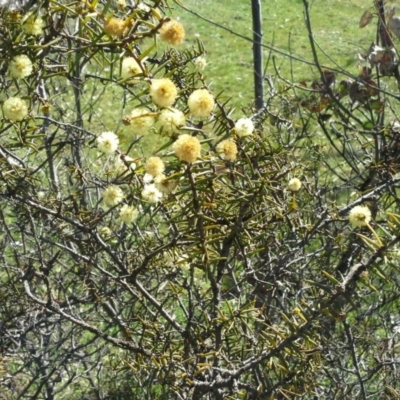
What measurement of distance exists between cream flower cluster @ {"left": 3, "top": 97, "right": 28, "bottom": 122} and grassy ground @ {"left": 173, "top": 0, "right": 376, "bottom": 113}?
23.9ft

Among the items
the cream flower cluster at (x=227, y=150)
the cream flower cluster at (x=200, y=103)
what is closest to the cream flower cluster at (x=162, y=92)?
the cream flower cluster at (x=200, y=103)

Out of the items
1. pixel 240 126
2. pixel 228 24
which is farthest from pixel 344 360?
pixel 228 24

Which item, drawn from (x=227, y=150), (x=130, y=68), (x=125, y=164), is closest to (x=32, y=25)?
(x=130, y=68)

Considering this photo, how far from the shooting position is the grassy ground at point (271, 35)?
9.48 metres

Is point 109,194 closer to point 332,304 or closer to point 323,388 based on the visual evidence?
point 332,304

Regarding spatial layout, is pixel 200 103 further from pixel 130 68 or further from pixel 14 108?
pixel 14 108

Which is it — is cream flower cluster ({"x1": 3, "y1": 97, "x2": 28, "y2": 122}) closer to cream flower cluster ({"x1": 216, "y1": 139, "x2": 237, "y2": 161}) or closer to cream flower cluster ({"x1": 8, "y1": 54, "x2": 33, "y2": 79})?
cream flower cluster ({"x1": 8, "y1": 54, "x2": 33, "y2": 79})

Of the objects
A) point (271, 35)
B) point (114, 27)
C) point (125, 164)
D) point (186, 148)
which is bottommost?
point (186, 148)

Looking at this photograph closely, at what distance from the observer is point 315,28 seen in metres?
12.5

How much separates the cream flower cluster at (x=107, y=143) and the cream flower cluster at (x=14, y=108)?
0.46 feet

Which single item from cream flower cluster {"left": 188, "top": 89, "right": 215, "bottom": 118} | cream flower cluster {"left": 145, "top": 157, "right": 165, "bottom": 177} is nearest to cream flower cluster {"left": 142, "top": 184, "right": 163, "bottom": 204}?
cream flower cluster {"left": 145, "top": 157, "right": 165, "bottom": 177}

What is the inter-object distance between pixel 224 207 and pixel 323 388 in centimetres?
98

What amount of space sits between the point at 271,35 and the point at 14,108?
10487 mm

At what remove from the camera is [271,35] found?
11344 mm
